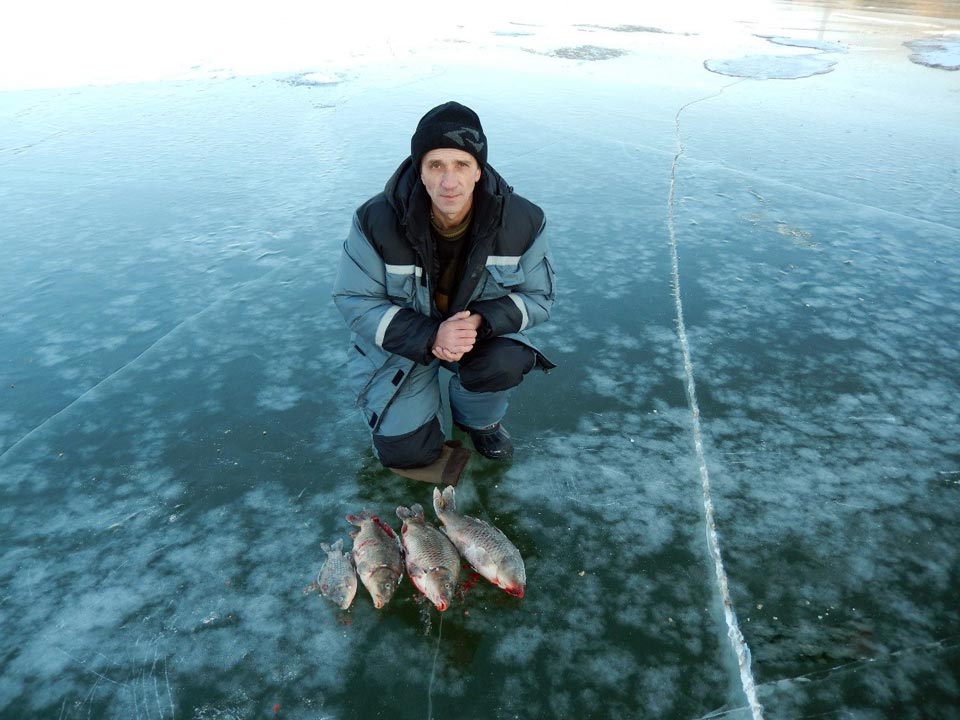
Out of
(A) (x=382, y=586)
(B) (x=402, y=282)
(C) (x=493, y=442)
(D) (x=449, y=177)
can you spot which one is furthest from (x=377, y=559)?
(D) (x=449, y=177)

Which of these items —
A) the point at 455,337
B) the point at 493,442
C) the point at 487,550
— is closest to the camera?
the point at 487,550

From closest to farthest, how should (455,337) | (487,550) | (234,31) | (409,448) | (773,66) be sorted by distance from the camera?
(487,550) → (455,337) → (409,448) → (773,66) → (234,31)

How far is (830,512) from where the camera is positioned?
2.62m

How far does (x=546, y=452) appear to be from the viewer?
9.77 feet

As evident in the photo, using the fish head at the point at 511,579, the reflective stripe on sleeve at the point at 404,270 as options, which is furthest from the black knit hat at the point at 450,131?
the fish head at the point at 511,579

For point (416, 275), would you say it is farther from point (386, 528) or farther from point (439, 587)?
point (439, 587)

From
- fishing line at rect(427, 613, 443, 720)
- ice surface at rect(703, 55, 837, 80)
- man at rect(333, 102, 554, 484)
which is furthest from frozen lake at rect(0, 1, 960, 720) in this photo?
ice surface at rect(703, 55, 837, 80)

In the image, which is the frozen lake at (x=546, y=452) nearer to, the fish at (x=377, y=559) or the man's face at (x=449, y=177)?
the fish at (x=377, y=559)

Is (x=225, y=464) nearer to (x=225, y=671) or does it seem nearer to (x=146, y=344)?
(x=225, y=671)

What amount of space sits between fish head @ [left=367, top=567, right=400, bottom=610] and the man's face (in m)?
1.45

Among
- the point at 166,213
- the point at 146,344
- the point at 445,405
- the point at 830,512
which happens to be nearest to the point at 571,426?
the point at 445,405

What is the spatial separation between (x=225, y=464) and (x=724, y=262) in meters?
3.68

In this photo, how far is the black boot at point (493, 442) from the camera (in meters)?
2.93

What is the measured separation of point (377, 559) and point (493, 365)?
95cm
